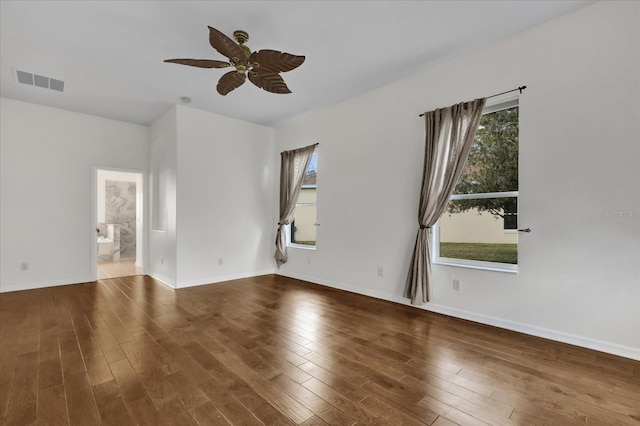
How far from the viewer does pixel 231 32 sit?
113 inches

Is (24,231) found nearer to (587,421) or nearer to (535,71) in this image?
(587,421)

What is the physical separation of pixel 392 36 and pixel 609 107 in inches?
80.7

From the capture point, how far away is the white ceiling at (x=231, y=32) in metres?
2.56

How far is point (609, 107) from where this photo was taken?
2.50m

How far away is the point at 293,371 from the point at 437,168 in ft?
8.82

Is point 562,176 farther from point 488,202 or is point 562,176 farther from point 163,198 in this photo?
point 163,198

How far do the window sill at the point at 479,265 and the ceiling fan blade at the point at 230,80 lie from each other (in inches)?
121

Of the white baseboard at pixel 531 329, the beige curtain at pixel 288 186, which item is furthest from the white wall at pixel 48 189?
the white baseboard at pixel 531 329

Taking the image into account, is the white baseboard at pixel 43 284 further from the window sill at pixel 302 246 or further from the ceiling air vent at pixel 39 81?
the window sill at pixel 302 246

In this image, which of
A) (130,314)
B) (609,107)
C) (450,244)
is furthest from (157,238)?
(609,107)

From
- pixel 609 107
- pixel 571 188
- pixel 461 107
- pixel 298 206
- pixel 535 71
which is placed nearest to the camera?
pixel 609 107

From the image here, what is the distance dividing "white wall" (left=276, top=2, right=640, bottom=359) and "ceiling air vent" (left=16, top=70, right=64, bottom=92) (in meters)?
4.76

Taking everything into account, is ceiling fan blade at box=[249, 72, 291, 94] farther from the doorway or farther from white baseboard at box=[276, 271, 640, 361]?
the doorway

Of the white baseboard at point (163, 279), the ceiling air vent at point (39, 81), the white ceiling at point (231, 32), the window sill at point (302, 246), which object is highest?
the white ceiling at point (231, 32)
